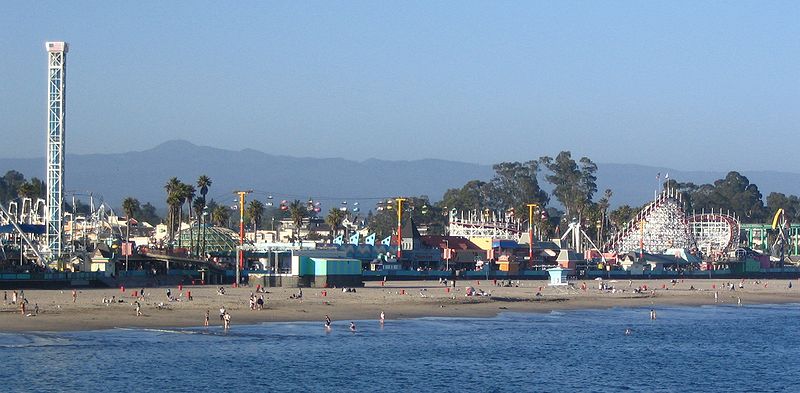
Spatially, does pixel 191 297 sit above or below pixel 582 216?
below

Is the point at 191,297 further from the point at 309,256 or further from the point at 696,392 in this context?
the point at 696,392

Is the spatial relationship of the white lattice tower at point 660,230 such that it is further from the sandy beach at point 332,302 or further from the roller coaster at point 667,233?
the sandy beach at point 332,302

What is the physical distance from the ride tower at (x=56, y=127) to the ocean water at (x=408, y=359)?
41.6 metres

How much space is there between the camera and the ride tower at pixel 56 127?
99.3 m

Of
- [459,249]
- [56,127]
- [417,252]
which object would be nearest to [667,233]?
[459,249]

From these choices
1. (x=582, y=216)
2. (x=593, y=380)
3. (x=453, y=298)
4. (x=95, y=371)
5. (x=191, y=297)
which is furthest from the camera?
(x=582, y=216)

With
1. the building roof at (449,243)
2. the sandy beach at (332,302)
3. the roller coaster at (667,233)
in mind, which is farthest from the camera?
the roller coaster at (667,233)

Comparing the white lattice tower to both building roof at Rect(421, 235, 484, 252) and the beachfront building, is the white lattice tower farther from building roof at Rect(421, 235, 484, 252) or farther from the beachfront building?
the beachfront building

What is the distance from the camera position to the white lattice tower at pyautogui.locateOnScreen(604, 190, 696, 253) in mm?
168000

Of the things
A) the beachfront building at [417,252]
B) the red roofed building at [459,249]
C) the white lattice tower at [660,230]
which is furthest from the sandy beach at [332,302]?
the white lattice tower at [660,230]

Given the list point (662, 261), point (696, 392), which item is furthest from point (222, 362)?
point (662, 261)

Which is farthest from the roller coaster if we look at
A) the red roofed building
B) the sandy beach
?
the sandy beach

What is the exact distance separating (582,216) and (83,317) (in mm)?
138656

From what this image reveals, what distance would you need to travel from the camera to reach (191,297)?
7681 cm
